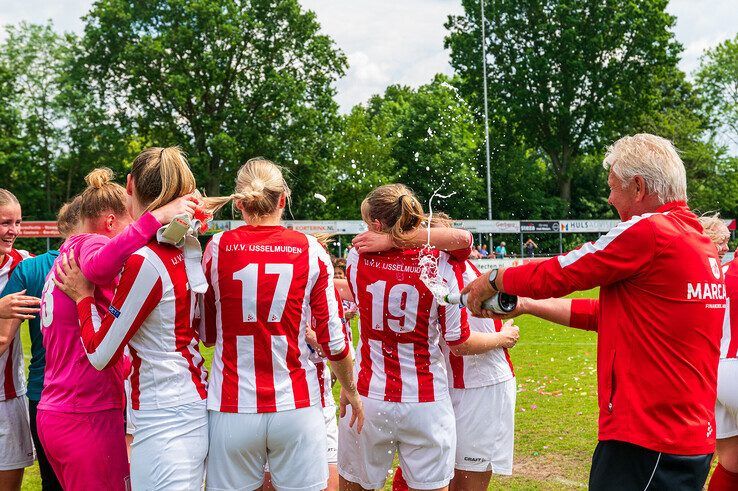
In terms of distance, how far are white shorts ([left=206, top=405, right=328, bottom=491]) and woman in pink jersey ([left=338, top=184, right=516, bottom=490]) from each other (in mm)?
701

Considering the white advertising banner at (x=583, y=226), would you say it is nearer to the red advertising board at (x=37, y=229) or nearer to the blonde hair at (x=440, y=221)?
the red advertising board at (x=37, y=229)

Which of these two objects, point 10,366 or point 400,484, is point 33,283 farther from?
point 400,484

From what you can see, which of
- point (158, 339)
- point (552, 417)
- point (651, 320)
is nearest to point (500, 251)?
point (552, 417)

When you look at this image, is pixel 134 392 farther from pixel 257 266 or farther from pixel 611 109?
pixel 611 109

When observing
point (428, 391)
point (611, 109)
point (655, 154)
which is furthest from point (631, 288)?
point (611, 109)

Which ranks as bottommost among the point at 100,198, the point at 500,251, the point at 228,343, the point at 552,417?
the point at 552,417

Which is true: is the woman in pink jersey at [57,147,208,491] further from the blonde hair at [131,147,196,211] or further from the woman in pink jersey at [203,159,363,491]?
the woman in pink jersey at [203,159,363,491]

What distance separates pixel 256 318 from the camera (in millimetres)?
3613

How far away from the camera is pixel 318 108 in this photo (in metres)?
38.7

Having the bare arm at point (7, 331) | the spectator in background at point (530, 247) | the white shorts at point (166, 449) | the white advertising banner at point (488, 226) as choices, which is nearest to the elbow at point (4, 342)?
the bare arm at point (7, 331)

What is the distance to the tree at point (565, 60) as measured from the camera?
1730 inches

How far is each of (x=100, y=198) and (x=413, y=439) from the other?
2.26m

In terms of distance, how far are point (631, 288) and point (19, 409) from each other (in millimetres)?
3825

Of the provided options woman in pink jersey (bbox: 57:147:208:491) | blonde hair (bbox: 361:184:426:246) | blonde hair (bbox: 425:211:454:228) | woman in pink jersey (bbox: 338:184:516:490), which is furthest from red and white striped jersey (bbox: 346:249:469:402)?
woman in pink jersey (bbox: 57:147:208:491)
